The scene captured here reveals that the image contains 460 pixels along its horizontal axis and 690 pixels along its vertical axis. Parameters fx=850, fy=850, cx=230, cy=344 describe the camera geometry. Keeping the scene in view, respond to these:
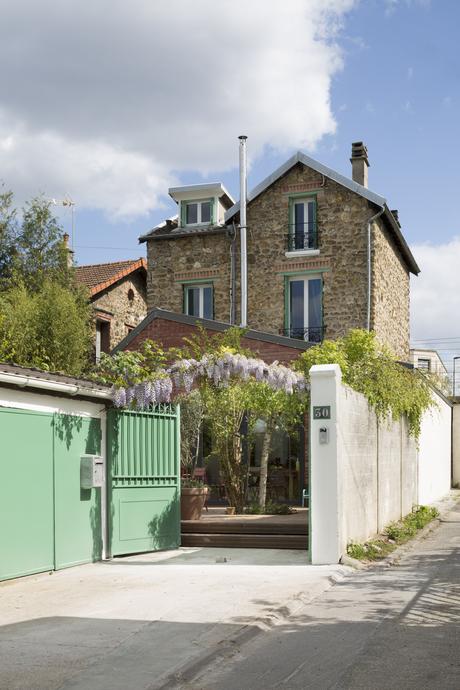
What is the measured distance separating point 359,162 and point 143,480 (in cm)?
1656

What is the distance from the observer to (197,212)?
26.8 metres

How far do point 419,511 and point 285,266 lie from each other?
924cm

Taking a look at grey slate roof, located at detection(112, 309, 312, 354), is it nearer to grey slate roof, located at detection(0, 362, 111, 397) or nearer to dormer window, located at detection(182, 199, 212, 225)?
dormer window, located at detection(182, 199, 212, 225)

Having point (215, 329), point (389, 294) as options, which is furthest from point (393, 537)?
point (389, 294)

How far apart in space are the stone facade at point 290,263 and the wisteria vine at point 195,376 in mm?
9756

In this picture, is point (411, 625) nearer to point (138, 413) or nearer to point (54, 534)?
point (54, 534)

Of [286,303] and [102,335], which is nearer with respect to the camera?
[286,303]

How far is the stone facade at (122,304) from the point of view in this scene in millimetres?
29578

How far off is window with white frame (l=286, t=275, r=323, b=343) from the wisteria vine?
969 cm

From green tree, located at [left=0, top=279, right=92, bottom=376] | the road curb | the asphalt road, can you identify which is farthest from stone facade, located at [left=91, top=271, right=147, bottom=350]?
the road curb

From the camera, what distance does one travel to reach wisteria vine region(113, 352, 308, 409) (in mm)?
11883

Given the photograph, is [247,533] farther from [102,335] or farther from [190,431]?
[102,335]

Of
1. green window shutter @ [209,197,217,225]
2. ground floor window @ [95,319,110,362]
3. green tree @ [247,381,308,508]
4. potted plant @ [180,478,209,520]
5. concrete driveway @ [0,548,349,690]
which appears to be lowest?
concrete driveway @ [0,548,349,690]

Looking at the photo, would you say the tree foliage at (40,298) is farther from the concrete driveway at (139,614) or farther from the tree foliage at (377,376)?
the concrete driveway at (139,614)
